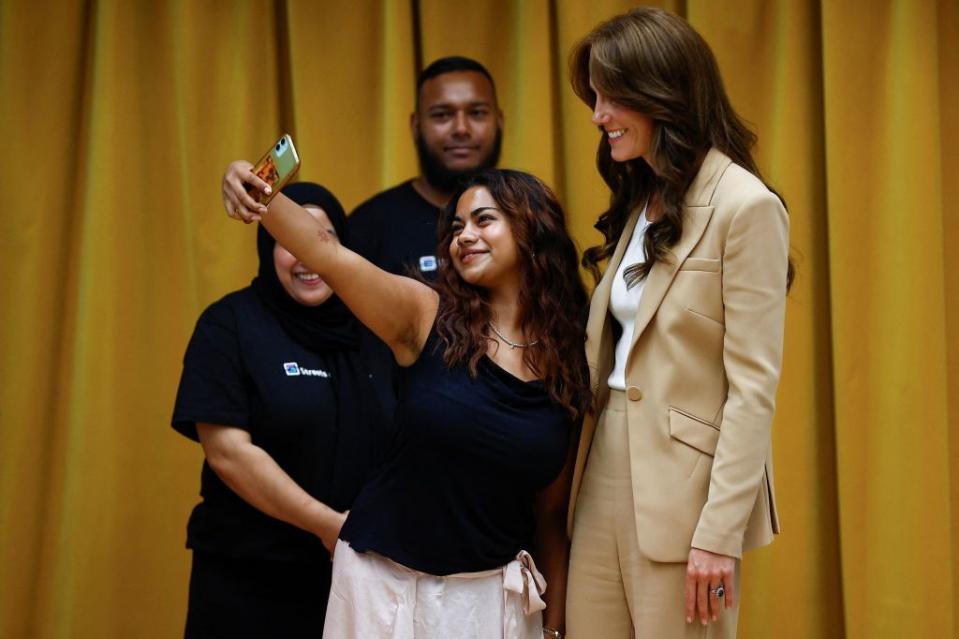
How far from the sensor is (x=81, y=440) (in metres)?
3.61

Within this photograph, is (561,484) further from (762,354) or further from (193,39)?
(193,39)

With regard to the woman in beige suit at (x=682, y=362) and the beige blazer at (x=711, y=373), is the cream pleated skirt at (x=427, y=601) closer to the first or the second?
the woman in beige suit at (x=682, y=362)

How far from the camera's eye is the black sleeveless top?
2102mm

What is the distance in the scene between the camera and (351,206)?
3887 millimetres

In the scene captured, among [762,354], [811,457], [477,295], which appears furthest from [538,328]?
[811,457]

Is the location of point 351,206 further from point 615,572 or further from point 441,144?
point 615,572

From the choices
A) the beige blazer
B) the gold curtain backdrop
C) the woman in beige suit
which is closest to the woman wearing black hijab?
the woman in beige suit

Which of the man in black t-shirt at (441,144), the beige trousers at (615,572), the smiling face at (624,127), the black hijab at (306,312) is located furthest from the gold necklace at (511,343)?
the man in black t-shirt at (441,144)

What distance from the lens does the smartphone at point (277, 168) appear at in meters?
2.00

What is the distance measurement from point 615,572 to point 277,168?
100 centimetres

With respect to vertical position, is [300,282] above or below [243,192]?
below

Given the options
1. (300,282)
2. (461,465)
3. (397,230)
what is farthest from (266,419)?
(397,230)

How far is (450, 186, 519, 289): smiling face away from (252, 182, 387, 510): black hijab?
564mm

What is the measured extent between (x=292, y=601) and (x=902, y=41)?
95.5 inches
